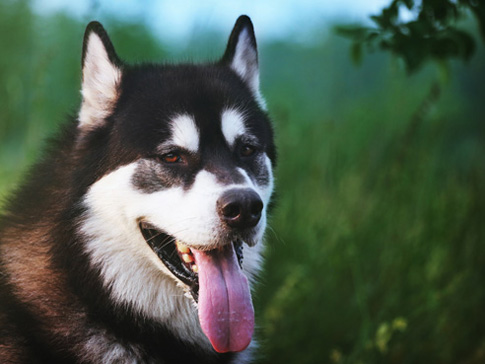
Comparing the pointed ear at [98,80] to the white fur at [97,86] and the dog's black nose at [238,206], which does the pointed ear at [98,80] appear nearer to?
the white fur at [97,86]

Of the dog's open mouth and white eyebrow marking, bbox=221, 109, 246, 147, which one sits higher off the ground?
white eyebrow marking, bbox=221, 109, 246, 147

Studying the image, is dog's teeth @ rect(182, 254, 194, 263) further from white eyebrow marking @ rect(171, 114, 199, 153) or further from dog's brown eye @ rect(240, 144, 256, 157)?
dog's brown eye @ rect(240, 144, 256, 157)

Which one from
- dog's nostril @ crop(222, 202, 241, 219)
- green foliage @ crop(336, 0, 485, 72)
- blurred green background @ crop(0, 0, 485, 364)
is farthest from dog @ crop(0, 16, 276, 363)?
green foliage @ crop(336, 0, 485, 72)

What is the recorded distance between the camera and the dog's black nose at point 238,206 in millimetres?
2564

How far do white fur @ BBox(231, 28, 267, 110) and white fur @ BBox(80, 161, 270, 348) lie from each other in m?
0.96

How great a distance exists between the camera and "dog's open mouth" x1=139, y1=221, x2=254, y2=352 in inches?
106

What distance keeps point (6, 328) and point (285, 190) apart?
123 inches

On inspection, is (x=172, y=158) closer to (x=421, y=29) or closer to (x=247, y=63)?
(x=247, y=63)

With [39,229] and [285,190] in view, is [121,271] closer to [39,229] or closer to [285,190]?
[39,229]

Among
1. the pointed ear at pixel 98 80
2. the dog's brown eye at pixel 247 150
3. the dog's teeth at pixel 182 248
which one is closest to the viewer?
the dog's teeth at pixel 182 248

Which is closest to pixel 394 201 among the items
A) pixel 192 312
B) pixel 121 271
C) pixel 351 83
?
pixel 192 312

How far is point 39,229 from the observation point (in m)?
2.93

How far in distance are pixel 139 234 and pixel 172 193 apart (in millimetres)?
274

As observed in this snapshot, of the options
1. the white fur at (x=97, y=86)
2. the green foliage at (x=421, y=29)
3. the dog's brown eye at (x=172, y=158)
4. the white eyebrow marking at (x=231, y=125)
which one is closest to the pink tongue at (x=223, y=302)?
the dog's brown eye at (x=172, y=158)
